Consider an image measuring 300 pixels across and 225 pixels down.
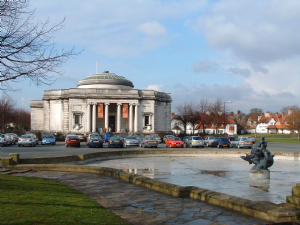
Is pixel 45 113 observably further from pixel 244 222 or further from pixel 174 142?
pixel 244 222

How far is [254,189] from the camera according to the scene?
1295 cm

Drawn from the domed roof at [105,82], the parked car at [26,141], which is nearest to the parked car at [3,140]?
the parked car at [26,141]

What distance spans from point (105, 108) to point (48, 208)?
236ft

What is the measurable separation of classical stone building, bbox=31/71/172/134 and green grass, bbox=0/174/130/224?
67.2 m

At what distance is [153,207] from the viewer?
30.0ft

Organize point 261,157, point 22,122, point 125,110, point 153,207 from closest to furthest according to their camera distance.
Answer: point 153,207, point 261,157, point 125,110, point 22,122

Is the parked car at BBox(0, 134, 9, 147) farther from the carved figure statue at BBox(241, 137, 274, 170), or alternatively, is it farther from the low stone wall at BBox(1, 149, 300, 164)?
the carved figure statue at BBox(241, 137, 274, 170)

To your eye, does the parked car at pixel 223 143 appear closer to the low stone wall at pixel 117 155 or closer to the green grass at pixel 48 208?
the low stone wall at pixel 117 155

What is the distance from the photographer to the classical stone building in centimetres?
7831

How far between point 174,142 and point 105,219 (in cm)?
3556

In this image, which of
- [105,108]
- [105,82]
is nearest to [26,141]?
[105,108]

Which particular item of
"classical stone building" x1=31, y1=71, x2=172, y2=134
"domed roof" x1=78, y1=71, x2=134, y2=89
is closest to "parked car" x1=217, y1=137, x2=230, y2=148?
"classical stone building" x1=31, y1=71, x2=172, y2=134

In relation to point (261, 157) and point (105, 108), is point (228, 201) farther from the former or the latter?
point (105, 108)

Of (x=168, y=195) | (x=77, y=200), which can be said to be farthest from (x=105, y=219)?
(x=168, y=195)
